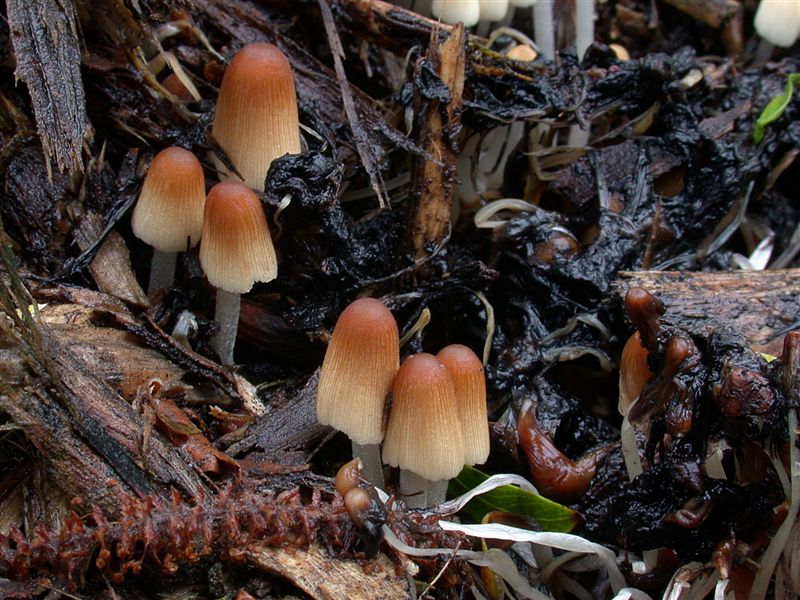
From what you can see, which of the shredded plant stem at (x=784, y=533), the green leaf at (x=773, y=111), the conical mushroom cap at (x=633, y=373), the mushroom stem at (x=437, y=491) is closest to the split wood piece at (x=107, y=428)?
the mushroom stem at (x=437, y=491)

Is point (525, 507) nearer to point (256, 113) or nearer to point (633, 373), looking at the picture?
point (633, 373)

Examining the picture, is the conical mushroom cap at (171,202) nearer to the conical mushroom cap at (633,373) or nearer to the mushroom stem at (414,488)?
the mushroom stem at (414,488)

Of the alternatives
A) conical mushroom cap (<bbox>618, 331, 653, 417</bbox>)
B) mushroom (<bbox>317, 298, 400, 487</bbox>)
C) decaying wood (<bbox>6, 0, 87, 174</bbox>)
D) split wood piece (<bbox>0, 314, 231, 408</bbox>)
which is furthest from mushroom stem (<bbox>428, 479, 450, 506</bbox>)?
decaying wood (<bbox>6, 0, 87, 174</bbox>)

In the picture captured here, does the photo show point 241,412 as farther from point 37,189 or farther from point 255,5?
point 255,5

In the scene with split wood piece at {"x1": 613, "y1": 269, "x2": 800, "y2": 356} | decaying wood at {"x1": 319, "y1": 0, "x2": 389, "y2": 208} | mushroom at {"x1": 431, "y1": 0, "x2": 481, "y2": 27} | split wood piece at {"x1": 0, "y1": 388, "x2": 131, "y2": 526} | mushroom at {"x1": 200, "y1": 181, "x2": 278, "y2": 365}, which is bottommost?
split wood piece at {"x1": 0, "y1": 388, "x2": 131, "y2": 526}

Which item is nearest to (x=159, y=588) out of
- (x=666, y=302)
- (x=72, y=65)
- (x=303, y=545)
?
(x=303, y=545)

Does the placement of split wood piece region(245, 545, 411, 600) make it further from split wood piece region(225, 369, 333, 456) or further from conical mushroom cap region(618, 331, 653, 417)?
conical mushroom cap region(618, 331, 653, 417)
